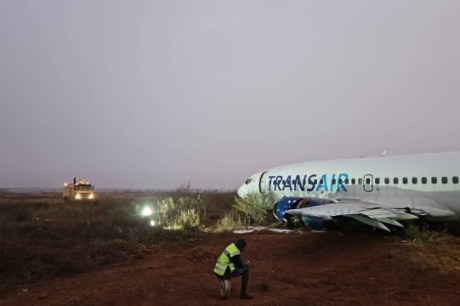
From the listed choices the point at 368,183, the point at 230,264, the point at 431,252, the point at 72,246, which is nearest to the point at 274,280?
the point at 230,264

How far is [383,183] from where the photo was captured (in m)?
18.1

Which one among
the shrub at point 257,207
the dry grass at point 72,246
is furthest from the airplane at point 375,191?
the dry grass at point 72,246

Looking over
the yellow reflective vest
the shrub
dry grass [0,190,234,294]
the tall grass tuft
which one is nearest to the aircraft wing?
the yellow reflective vest

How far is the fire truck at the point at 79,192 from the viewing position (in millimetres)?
42916

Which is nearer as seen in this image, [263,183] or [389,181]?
[389,181]

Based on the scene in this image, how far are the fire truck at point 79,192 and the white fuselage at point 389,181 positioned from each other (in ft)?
88.5

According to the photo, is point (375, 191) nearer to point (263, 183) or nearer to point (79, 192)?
point (263, 183)

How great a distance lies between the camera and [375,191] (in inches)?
722

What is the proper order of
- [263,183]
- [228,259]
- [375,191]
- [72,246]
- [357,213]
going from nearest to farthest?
1. [228,259]
2. [357,213]
3. [72,246]
4. [375,191]
5. [263,183]

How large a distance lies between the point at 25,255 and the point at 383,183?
556 inches

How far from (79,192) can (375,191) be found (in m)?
33.3

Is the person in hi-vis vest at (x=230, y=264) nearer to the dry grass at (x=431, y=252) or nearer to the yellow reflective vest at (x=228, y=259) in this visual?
the yellow reflective vest at (x=228, y=259)

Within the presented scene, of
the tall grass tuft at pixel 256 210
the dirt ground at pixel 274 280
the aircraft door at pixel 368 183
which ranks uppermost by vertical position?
the aircraft door at pixel 368 183

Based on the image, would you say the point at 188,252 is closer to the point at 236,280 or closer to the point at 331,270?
the point at 236,280
